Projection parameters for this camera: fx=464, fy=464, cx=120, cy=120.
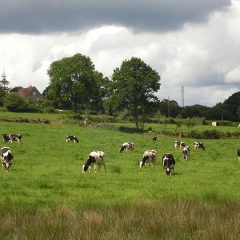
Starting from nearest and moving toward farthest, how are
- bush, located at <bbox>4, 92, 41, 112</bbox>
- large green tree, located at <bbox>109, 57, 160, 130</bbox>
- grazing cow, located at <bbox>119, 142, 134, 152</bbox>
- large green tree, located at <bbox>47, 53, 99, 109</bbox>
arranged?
grazing cow, located at <bbox>119, 142, 134, 152</bbox> → large green tree, located at <bbox>109, 57, 160, 130</bbox> → bush, located at <bbox>4, 92, 41, 112</bbox> → large green tree, located at <bbox>47, 53, 99, 109</bbox>

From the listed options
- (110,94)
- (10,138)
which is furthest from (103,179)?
(110,94)

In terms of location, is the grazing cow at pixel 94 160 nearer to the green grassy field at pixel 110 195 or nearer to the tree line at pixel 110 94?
the green grassy field at pixel 110 195

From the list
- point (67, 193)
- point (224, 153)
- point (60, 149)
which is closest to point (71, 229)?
point (67, 193)

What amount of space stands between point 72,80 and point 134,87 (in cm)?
3368

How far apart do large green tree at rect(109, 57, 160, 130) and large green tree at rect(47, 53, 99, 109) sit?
89.4 feet

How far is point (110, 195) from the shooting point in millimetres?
18859

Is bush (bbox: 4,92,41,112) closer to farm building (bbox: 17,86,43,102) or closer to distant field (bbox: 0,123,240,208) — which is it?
distant field (bbox: 0,123,240,208)

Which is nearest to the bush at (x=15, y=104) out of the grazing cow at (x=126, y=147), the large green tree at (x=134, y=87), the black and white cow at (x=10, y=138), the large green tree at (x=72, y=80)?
the large green tree at (x=72, y=80)

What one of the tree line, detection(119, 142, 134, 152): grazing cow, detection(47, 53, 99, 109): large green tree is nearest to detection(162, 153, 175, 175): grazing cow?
detection(119, 142, 134, 152): grazing cow

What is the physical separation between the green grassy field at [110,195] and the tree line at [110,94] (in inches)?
1103

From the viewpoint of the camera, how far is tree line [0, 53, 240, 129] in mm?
76625

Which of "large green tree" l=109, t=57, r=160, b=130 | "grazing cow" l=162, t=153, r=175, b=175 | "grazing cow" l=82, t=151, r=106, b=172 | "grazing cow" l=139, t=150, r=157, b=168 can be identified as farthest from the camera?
"large green tree" l=109, t=57, r=160, b=130

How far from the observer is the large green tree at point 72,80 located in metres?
105

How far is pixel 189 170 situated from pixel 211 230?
20.8 meters
